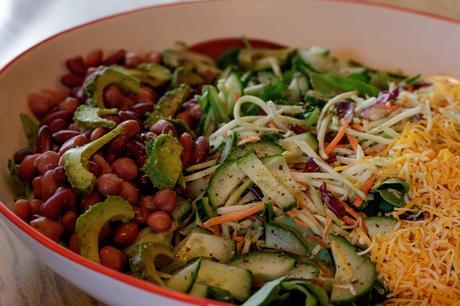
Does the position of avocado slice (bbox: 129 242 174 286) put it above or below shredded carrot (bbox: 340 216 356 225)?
below

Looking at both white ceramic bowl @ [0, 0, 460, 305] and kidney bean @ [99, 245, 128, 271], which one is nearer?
kidney bean @ [99, 245, 128, 271]

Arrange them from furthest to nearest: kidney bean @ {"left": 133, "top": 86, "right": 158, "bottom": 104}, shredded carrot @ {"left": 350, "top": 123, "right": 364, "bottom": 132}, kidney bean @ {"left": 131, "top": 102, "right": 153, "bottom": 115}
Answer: kidney bean @ {"left": 133, "top": 86, "right": 158, "bottom": 104} → kidney bean @ {"left": 131, "top": 102, "right": 153, "bottom": 115} → shredded carrot @ {"left": 350, "top": 123, "right": 364, "bottom": 132}

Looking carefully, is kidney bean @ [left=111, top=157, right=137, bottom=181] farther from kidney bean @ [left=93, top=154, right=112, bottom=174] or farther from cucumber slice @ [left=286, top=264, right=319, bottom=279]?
cucumber slice @ [left=286, top=264, right=319, bottom=279]

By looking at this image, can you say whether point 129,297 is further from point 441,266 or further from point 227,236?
point 441,266

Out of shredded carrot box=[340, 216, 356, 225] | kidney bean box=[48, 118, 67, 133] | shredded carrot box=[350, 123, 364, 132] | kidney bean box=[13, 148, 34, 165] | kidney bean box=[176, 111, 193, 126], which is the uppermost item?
shredded carrot box=[350, 123, 364, 132]

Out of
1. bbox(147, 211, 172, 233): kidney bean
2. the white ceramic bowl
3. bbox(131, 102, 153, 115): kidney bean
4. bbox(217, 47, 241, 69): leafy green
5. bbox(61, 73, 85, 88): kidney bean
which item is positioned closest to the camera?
bbox(147, 211, 172, 233): kidney bean

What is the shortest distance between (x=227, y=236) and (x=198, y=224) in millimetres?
101

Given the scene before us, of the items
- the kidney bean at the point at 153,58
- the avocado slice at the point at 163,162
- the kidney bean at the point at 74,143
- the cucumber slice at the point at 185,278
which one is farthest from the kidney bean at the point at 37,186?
the kidney bean at the point at 153,58

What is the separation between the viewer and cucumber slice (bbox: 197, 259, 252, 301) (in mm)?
1479

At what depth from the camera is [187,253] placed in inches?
64.1

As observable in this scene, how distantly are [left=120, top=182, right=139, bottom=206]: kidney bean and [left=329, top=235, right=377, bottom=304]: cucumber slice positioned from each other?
611 millimetres

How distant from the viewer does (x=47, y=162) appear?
1801mm

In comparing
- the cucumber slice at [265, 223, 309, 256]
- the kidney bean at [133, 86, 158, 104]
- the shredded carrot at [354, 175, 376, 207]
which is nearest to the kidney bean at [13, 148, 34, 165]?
the kidney bean at [133, 86, 158, 104]

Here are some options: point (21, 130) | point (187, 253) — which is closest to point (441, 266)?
point (187, 253)
